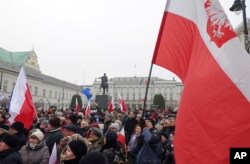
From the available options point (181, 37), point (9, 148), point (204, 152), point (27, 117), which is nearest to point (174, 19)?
point (181, 37)

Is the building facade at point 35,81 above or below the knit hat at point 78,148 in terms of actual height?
above

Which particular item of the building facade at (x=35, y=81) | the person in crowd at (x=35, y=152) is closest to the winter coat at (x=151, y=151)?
the person in crowd at (x=35, y=152)

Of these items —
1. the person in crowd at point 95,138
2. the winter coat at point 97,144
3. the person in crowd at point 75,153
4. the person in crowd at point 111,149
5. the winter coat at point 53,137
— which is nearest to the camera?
the person in crowd at point 75,153

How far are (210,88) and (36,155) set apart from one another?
286 cm

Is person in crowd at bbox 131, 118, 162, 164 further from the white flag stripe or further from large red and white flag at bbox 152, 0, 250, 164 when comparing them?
the white flag stripe

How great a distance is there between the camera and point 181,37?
327cm

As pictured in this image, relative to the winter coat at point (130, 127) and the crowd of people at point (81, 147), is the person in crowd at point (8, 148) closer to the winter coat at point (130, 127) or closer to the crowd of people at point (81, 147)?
the crowd of people at point (81, 147)

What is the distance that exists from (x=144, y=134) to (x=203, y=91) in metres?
3.13

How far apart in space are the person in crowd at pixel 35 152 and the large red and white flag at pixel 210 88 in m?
2.41

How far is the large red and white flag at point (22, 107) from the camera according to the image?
6.79 metres

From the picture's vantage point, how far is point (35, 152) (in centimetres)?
453

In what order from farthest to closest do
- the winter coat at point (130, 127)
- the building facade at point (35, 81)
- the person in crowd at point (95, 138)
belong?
the building facade at point (35, 81)
the winter coat at point (130, 127)
the person in crowd at point (95, 138)

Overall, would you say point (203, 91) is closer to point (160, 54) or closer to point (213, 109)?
point (213, 109)

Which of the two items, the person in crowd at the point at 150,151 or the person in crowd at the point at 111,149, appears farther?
the person in crowd at the point at 150,151
